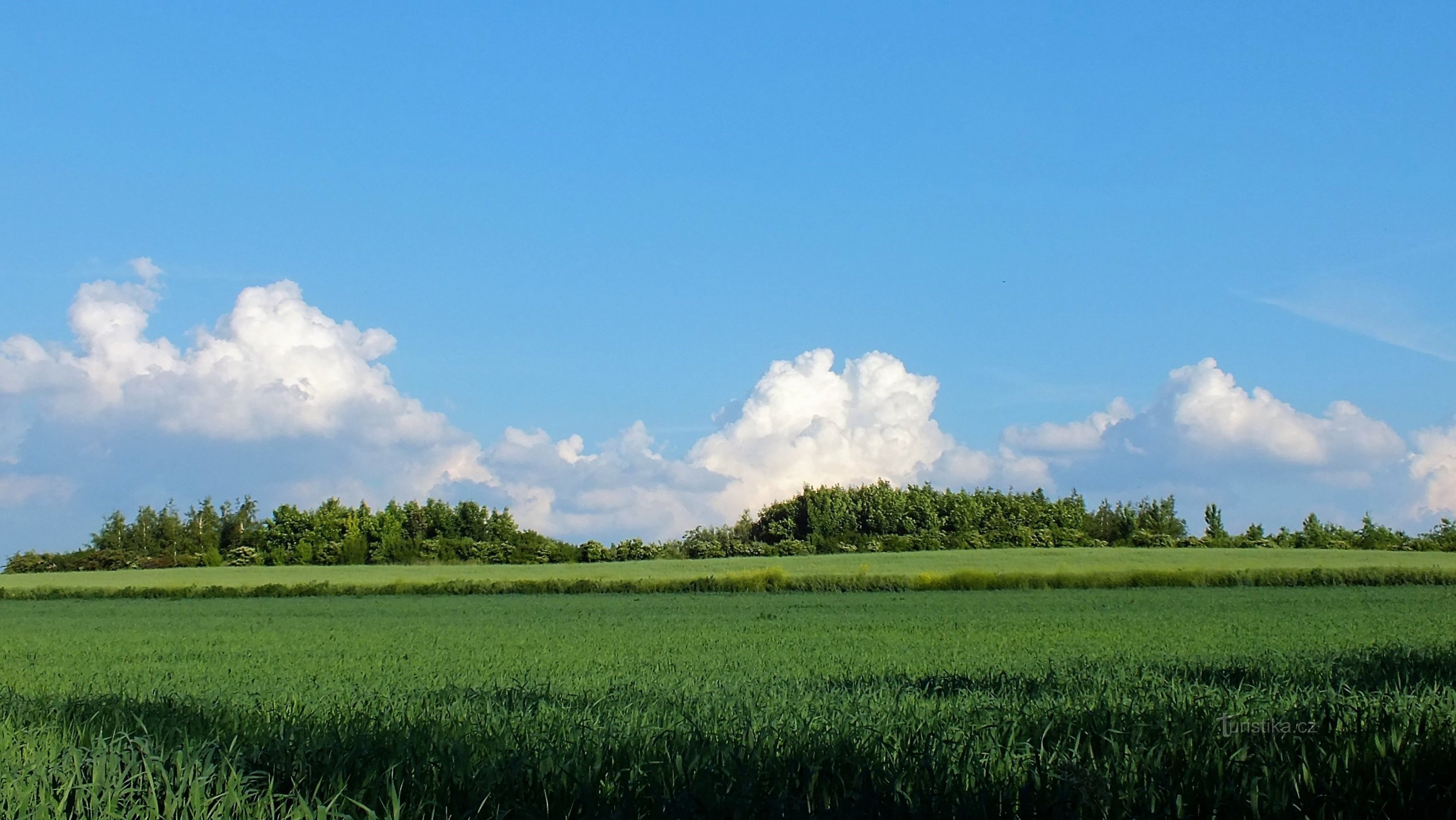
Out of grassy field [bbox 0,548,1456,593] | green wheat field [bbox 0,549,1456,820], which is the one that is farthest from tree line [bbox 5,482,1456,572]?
green wheat field [bbox 0,549,1456,820]

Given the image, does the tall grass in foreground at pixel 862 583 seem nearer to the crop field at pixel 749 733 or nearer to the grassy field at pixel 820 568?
the grassy field at pixel 820 568

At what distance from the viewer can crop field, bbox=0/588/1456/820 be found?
17.3ft

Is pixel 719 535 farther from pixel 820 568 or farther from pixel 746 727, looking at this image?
pixel 746 727

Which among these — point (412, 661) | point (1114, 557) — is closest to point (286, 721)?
point (412, 661)

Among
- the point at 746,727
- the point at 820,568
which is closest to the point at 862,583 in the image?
the point at 820,568

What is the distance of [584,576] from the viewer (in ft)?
165

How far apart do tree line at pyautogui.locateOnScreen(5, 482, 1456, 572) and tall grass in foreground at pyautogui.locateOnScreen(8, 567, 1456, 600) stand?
1796 centimetres

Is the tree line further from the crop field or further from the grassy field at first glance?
the crop field

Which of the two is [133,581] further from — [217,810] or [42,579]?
[217,810]

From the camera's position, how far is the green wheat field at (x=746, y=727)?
5277 millimetres

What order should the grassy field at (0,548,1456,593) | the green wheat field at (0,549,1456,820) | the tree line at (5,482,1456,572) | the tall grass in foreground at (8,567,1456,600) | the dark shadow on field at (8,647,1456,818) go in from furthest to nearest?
the tree line at (5,482,1456,572) < the grassy field at (0,548,1456,593) < the tall grass in foreground at (8,567,1456,600) < the green wheat field at (0,549,1456,820) < the dark shadow on field at (8,647,1456,818)

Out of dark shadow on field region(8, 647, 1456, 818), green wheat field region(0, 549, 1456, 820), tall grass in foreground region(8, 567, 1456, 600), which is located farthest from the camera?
tall grass in foreground region(8, 567, 1456, 600)

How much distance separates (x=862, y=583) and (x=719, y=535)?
131 ft

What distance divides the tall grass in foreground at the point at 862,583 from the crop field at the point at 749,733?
83.4ft
